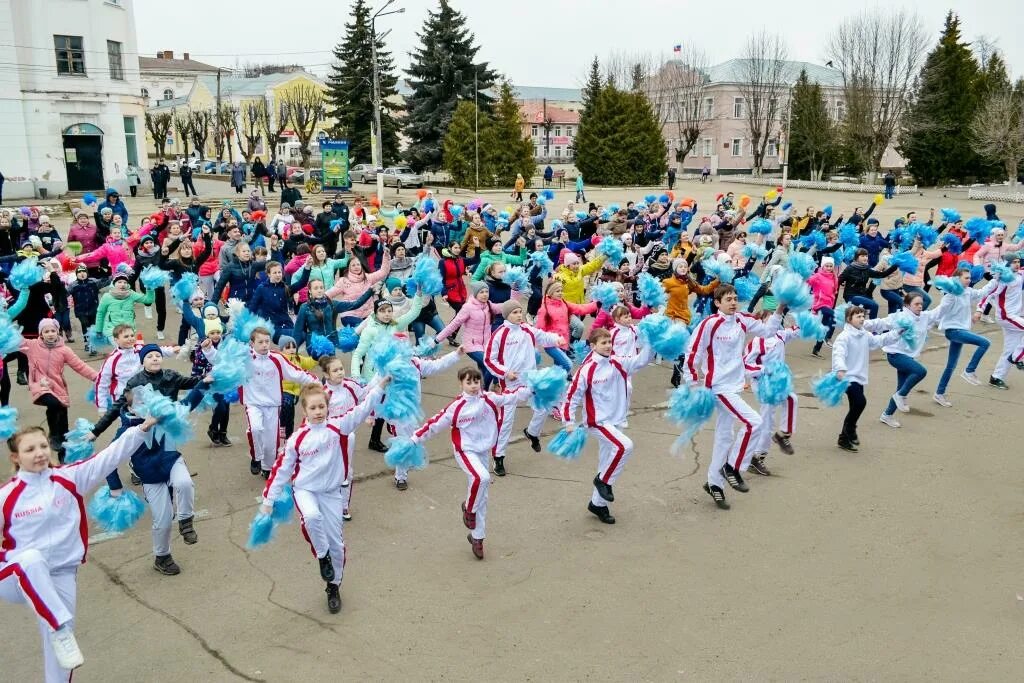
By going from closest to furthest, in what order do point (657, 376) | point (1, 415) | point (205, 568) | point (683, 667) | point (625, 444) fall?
point (683, 667) → point (1, 415) → point (205, 568) → point (625, 444) → point (657, 376)

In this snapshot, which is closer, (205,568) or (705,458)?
(205,568)

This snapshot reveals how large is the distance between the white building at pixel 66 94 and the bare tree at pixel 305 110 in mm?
20661

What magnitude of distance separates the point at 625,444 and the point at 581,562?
3.50 ft

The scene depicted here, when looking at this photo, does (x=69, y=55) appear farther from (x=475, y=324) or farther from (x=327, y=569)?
(x=327, y=569)

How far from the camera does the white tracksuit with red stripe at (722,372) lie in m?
7.55

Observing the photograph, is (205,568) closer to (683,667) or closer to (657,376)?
(683,667)

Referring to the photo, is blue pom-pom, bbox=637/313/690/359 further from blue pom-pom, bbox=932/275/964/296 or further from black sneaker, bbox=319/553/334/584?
blue pom-pom, bbox=932/275/964/296

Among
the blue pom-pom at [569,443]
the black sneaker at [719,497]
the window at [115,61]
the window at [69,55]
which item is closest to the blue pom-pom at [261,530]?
the blue pom-pom at [569,443]

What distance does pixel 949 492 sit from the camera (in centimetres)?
787

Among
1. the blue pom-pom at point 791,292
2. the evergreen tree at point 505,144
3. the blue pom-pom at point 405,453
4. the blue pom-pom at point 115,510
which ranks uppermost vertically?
the evergreen tree at point 505,144

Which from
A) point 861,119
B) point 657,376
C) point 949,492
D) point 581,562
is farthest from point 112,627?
point 861,119

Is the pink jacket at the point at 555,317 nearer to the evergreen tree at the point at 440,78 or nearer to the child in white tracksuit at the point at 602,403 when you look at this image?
the child in white tracksuit at the point at 602,403

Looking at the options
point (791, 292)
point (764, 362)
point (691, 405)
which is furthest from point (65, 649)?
point (791, 292)

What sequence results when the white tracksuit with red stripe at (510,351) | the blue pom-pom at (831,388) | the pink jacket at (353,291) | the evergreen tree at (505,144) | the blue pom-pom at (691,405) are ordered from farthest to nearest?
the evergreen tree at (505,144) → the pink jacket at (353,291) → the blue pom-pom at (831,388) → the white tracksuit with red stripe at (510,351) → the blue pom-pom at (691,405)
